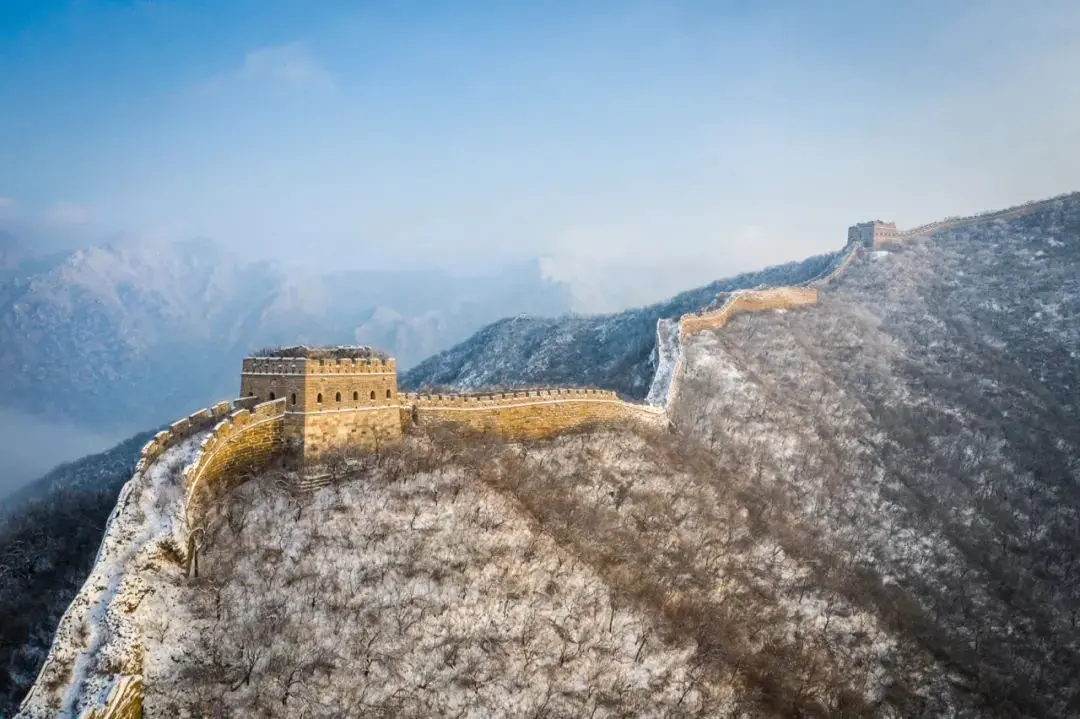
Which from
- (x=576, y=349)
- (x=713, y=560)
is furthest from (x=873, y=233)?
(x=713, y=560)

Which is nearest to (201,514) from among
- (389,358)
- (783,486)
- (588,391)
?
(389,358)

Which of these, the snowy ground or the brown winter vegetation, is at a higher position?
the snowy ground

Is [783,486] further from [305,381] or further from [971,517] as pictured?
[305,381]

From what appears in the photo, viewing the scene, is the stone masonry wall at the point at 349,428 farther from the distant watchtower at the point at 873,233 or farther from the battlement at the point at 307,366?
the distant watchtower at the point at 873,233

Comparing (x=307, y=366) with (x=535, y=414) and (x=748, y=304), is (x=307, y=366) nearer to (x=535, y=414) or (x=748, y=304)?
(x=535, y=414)

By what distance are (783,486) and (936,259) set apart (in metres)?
53.0

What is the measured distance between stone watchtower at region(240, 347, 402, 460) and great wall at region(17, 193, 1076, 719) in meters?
0.04

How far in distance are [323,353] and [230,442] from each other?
201 inches

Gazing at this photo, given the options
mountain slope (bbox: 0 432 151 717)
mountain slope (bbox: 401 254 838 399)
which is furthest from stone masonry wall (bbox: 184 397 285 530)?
mountain slope (bbox: 401 254 838 399)

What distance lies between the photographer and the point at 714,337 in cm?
5281

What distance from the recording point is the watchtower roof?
26.4m

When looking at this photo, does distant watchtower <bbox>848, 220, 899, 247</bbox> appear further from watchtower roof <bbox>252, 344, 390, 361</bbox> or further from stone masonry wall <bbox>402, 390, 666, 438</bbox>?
watchtower roof <bbox>252, 344, 390, 361</bbox>

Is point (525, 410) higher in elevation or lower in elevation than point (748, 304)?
lower

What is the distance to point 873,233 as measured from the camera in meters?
82.1
